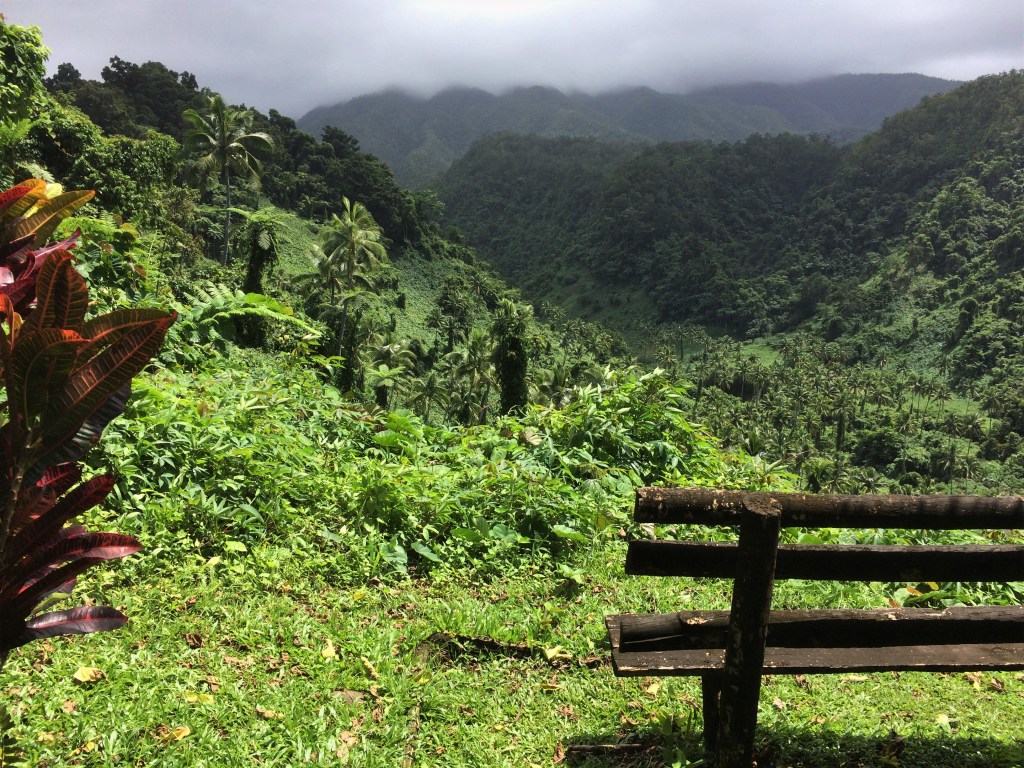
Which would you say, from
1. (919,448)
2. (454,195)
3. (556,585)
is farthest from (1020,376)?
(454,195)

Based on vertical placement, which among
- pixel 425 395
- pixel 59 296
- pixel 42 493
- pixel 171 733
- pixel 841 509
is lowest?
pixel 425 395

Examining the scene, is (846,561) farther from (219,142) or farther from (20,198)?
(219,142)

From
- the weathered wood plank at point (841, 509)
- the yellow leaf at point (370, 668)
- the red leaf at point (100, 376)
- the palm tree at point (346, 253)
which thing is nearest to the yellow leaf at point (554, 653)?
the yellow leaf at point (370, 668)

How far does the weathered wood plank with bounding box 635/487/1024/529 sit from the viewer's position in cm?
209

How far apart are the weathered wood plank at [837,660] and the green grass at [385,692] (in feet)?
1.82

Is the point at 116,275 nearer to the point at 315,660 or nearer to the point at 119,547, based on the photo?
the point at 315,660

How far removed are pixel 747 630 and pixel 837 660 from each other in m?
0.50

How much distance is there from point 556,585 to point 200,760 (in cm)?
246

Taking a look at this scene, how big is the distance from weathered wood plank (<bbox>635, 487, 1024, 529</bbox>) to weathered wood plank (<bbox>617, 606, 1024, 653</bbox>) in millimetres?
406

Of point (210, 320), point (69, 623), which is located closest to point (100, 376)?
point (69, 623)

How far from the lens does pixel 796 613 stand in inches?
92.4

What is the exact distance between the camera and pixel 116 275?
738 centimetres

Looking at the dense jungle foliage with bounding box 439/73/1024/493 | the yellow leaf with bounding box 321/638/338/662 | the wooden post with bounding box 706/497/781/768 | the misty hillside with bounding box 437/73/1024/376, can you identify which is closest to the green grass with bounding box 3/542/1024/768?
the yellow leaf with bounding box 321/638/338/662

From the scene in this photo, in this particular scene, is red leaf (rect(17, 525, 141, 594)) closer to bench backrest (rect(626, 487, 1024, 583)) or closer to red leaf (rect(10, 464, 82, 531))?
red leaf (rect(10, 464, 82, 531))
